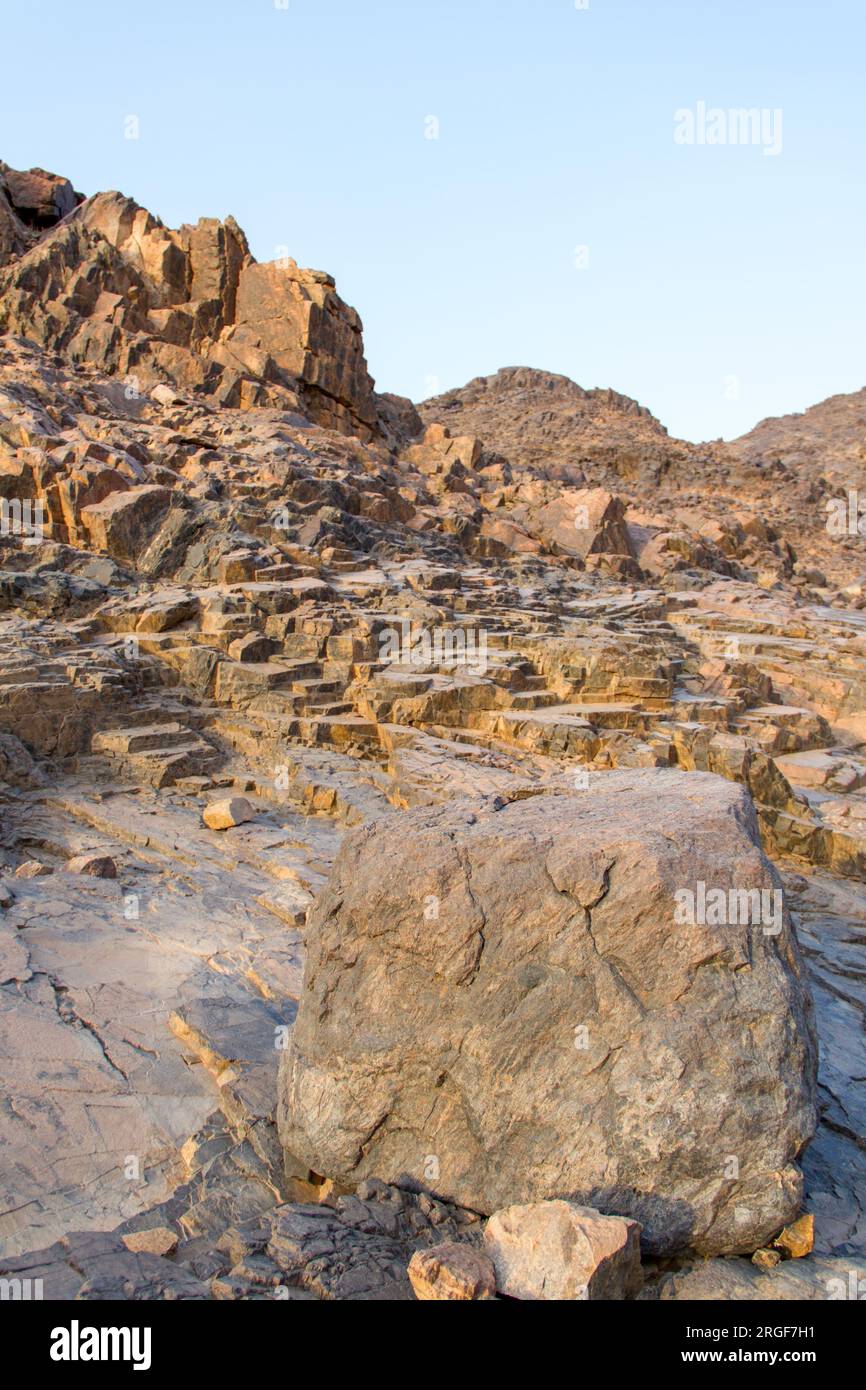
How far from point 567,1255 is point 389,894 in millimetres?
1378

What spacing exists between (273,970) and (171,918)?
4.25 feet

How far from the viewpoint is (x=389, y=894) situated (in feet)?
11.8

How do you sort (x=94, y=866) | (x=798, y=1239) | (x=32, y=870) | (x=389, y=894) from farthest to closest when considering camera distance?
(x=94, y=866)
(x=32, y=870)
(x=389, y=894)
(x=798, y=1239)

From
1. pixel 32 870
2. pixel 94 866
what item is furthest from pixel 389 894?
pixel 32 870

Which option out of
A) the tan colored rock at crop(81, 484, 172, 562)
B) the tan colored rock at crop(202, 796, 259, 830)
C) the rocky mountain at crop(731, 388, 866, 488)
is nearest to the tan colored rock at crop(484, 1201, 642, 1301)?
the tan colored rock at crop(202, 796, 259, 830)

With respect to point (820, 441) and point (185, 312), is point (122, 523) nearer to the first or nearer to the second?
point (185, 312)

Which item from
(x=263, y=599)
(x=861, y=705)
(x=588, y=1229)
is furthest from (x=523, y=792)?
(x=861, y=705)

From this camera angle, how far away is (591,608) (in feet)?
63.7

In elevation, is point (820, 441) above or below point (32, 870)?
above

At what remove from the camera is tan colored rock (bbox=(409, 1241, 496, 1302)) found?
2.78 metres

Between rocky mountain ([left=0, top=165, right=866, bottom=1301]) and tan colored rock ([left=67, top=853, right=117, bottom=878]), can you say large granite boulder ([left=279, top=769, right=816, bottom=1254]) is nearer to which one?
rocky mountain ([left=0, top=165, right=866, bottom=1301])

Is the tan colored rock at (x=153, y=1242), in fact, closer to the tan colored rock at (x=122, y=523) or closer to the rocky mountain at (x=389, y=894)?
the rocky mountain at (x=389, y=894)

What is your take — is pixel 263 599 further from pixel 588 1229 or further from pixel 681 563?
pixel 681 563

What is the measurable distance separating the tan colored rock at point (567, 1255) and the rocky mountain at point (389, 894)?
0.01m
